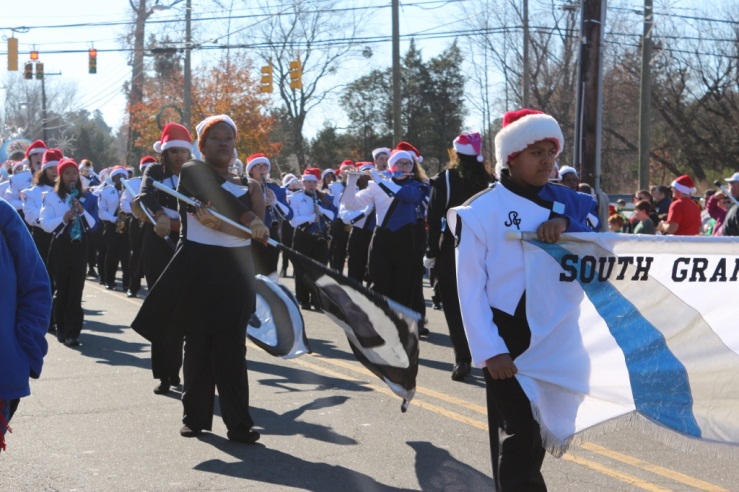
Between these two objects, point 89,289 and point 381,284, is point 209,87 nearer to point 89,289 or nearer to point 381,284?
point 89,289

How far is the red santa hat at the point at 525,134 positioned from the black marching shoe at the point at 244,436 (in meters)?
3.04

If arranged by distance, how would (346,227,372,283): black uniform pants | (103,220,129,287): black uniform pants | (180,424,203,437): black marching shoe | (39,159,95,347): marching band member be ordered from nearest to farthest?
(180,424,203,437): black marching shoe → (39,159,95,347): marching band member → (346,227,372,283): black uniform pants → (103,220,129,287): black uniform pants

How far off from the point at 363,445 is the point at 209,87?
41066 millimetres

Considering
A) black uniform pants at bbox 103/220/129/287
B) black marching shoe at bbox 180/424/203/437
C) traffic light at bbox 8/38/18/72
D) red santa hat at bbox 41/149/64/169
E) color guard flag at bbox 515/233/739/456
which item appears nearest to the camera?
color guard flag at bbox 515/233/739/456

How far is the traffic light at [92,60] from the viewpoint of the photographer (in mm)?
39000

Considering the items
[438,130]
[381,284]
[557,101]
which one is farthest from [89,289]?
[438,130]

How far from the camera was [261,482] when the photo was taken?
237 inches

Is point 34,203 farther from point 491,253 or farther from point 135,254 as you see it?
point 491,253

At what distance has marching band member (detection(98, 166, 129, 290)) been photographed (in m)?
19.0

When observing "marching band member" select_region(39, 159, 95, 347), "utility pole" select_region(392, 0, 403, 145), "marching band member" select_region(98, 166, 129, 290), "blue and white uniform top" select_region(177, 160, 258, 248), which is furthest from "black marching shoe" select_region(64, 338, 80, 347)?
"utility pole" select_region(392, 0, 403, 145)

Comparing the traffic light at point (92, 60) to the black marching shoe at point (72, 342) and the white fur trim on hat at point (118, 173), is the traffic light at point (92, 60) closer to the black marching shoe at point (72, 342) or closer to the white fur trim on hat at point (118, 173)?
the white fur trim on hat at point (118, 173)

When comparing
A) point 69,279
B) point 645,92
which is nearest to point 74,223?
point 69,279

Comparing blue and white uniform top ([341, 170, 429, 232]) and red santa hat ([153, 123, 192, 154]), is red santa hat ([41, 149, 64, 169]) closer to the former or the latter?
blue and white uniform top ([341, 170, 429, 232])

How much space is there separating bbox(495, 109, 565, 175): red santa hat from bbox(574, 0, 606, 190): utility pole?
12.3 meters
